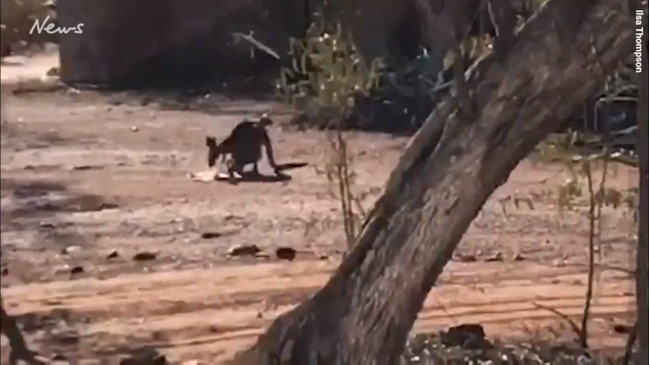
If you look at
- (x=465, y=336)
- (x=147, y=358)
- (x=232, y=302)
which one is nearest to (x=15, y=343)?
(x=147, y=358)

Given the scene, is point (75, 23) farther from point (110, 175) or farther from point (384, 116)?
point (384, 116)

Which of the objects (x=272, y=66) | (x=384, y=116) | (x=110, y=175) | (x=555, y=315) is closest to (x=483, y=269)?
(x=555, y=315)

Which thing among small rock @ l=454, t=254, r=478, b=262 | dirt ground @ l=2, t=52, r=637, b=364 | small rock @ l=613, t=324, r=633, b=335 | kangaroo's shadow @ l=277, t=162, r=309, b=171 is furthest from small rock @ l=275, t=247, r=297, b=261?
small rock @ l=613, t=324, r=633, b=335

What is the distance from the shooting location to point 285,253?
133cm

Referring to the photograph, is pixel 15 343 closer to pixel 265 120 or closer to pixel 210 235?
pixel 210 235

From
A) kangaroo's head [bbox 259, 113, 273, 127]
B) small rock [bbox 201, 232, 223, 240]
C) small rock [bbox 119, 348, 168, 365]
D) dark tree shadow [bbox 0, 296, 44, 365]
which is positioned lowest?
small rock [bbox 119, 348, 168, 365]

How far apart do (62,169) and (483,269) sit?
62 centimetres

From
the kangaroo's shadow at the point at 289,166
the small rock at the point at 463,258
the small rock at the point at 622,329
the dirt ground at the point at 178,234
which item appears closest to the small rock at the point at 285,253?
the dirt ground at the point at 178,234

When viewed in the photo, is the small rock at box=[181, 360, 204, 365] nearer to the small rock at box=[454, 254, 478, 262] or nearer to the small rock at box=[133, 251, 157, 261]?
the small rock at box=[133, 251, 157, 261]

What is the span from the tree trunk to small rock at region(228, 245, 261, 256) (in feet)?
0.40

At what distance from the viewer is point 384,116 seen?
4.38ft

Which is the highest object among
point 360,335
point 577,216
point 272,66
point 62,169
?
point 272,66

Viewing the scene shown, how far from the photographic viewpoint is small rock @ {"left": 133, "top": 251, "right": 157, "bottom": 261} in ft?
4.20

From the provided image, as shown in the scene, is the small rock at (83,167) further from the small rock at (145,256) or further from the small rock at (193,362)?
the small rock at (193,362)
